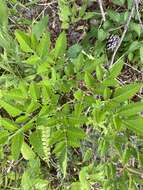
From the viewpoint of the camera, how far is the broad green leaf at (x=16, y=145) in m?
1.02

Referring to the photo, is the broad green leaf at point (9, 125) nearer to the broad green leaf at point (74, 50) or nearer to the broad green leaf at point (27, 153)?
the broad green leaf at point (27, 153)

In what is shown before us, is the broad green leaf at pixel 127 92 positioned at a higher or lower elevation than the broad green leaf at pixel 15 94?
lower

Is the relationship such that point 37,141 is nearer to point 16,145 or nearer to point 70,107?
point 16,145

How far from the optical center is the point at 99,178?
56.6 inches

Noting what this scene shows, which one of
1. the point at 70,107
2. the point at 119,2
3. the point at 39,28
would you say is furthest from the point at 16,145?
the point at 119,2

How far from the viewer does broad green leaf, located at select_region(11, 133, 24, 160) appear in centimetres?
102

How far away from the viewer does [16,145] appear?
1028 mm

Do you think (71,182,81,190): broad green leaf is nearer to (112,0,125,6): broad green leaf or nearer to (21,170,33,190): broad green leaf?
(21,170,33,190): broad green leaf

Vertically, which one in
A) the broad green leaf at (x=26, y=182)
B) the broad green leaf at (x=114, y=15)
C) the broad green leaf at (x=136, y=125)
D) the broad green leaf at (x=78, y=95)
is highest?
the broad green leaf at (x=114, y=15)

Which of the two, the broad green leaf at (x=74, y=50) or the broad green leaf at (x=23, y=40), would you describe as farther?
the broad green leaf at (x=74, y=50)

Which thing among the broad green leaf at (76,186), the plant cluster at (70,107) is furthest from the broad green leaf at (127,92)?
the broad green leaf at (76,186)

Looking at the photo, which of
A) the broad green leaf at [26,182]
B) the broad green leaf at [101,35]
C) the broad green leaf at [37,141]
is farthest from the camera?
the broad green leaf at [101,35]

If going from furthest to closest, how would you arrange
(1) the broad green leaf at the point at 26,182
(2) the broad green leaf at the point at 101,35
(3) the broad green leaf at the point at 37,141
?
(2) the broad green leaf at the point at 101,35
(1) the broad green leaf at the point at 26,182
(3) the broad green leaf at the point at 37,141

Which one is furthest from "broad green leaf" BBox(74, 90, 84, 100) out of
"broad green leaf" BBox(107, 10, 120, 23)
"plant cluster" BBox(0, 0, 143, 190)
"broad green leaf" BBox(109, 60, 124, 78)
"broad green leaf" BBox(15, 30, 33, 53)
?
"broad green leaf" BBox(107, 10, 120, 23)
